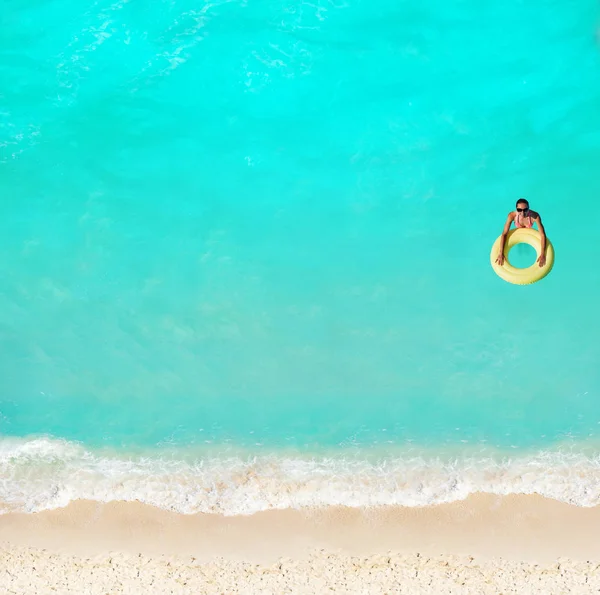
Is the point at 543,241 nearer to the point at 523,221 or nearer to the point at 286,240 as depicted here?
the point at 523,221

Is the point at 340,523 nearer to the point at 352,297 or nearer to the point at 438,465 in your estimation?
the point at 438,465

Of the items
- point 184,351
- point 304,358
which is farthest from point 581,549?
point 184,351

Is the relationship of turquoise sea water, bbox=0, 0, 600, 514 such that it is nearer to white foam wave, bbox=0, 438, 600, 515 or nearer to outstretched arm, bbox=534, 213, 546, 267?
white foam wave, bbox=0, 438, 600, 515

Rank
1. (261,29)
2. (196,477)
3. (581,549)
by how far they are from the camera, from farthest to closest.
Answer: (261,29) → (196,477) → (581,549)

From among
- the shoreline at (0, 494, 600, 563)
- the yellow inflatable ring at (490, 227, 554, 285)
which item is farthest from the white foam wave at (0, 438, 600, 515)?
the yellow inflatable ring at (490, 227, 554, 285)

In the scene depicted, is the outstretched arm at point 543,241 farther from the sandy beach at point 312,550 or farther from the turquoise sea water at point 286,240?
the sandy beach at point 312,550
